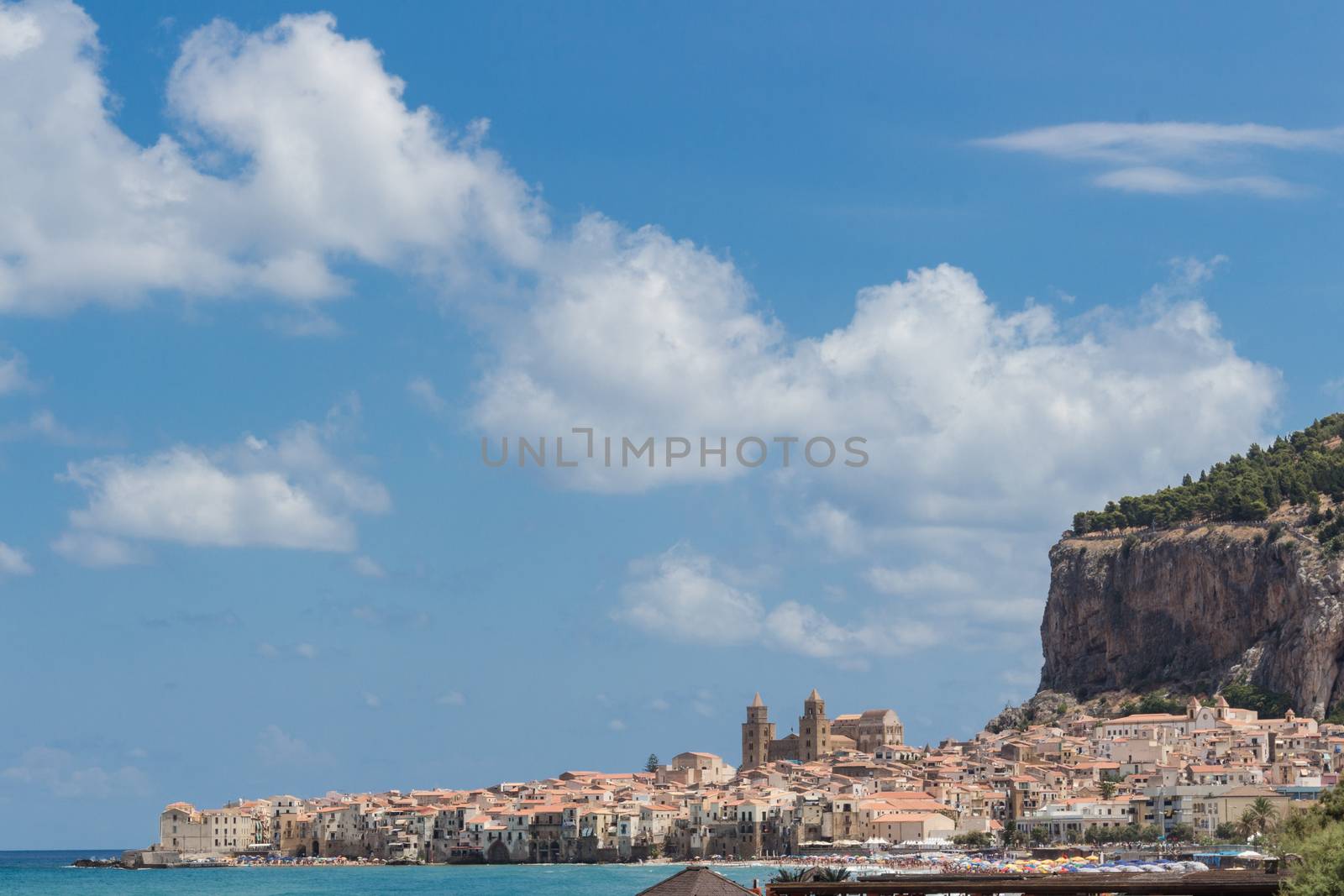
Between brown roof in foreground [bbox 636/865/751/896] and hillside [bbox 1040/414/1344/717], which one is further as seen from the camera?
hillside [bbox 1040/414/1344/717]

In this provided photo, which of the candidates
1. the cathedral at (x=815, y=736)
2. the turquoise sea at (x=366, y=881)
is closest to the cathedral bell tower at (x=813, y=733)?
the cathedral at (x=815, y=736)

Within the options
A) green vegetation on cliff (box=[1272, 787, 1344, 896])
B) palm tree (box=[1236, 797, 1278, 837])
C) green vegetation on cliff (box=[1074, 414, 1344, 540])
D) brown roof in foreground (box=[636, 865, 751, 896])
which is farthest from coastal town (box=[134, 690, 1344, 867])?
brown roof in foreground (box=[636, 865, 751, 896])

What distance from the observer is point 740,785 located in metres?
126

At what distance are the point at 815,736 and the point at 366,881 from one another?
6191 centimetres

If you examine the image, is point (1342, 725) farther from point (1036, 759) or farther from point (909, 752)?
point (909, 752)

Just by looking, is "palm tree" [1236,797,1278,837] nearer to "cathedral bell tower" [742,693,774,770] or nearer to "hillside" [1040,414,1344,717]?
"hillside" [1040,414,1344,717]

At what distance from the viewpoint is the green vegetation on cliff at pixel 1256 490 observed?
136 meters

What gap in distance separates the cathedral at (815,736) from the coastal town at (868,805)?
9.65 meters

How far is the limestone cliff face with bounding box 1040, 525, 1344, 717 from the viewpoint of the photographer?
12650 centimetres

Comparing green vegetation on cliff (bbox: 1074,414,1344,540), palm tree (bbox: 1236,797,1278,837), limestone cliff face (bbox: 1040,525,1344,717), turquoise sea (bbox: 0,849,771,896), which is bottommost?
turquoise sea (bbox: 0,849,771,896)

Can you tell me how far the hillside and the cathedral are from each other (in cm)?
1390

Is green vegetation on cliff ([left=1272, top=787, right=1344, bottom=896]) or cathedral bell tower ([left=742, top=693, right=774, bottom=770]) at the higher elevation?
cathedral bell tower ([left=742, top=693, right=774, bottom=770])

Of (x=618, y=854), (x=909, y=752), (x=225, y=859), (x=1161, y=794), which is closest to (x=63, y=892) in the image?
(x=618, y=854)

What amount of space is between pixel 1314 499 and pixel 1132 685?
60.9ft
